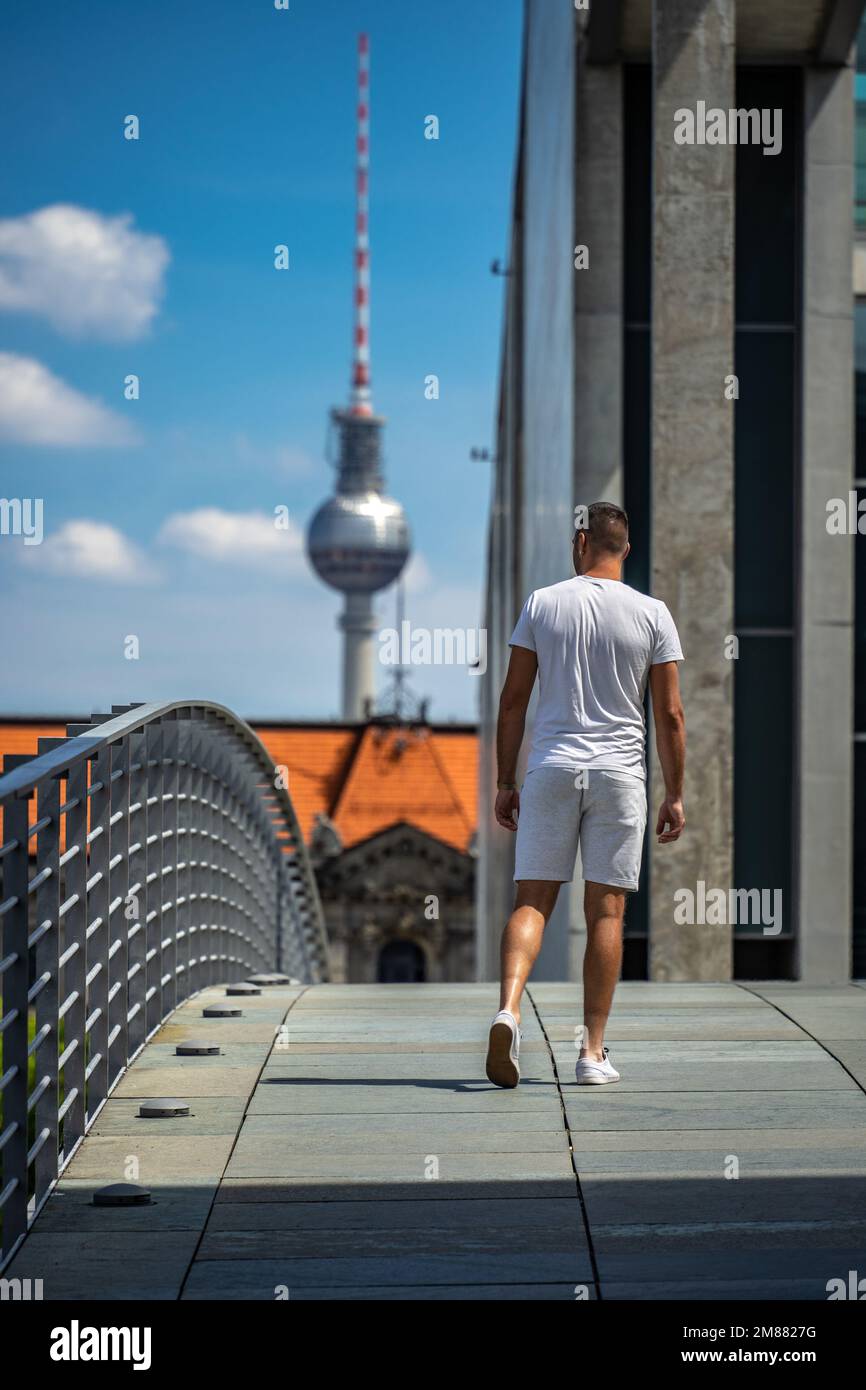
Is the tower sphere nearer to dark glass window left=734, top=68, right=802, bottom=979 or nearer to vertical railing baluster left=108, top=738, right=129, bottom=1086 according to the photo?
dark glass window left=734, top=68, right=802, bottom=979

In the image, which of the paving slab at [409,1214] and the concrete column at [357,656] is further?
the concrete column at [357,656]

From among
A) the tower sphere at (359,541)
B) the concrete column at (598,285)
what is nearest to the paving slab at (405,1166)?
the concrete column at (598,285)

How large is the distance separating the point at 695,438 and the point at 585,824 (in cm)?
531

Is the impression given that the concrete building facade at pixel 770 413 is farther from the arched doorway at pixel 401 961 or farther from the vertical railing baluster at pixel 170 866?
the arched doorway at pixel 401 961

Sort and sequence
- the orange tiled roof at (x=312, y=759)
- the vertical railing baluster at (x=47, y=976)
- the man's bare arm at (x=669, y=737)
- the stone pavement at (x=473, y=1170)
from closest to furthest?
the stone pavement at (x=473, y=1170) → the vertical railing baluster at (x=47, y=976) → the man's bare arm at (x=669, y=737) → the orange tiled roof at (x=312, y=759)

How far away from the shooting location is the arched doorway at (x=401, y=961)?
60500 mm

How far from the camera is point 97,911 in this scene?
20.5 feet

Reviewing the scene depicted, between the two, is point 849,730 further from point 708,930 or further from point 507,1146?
point 507,1146

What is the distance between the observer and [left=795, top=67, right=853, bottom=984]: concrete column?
1230 cm

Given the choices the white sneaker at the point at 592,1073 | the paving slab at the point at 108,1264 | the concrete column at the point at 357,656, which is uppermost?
the concrete column at the point at 357,656

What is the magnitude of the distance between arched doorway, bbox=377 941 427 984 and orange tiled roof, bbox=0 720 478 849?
139 inches

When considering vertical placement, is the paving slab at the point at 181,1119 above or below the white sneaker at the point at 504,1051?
below
